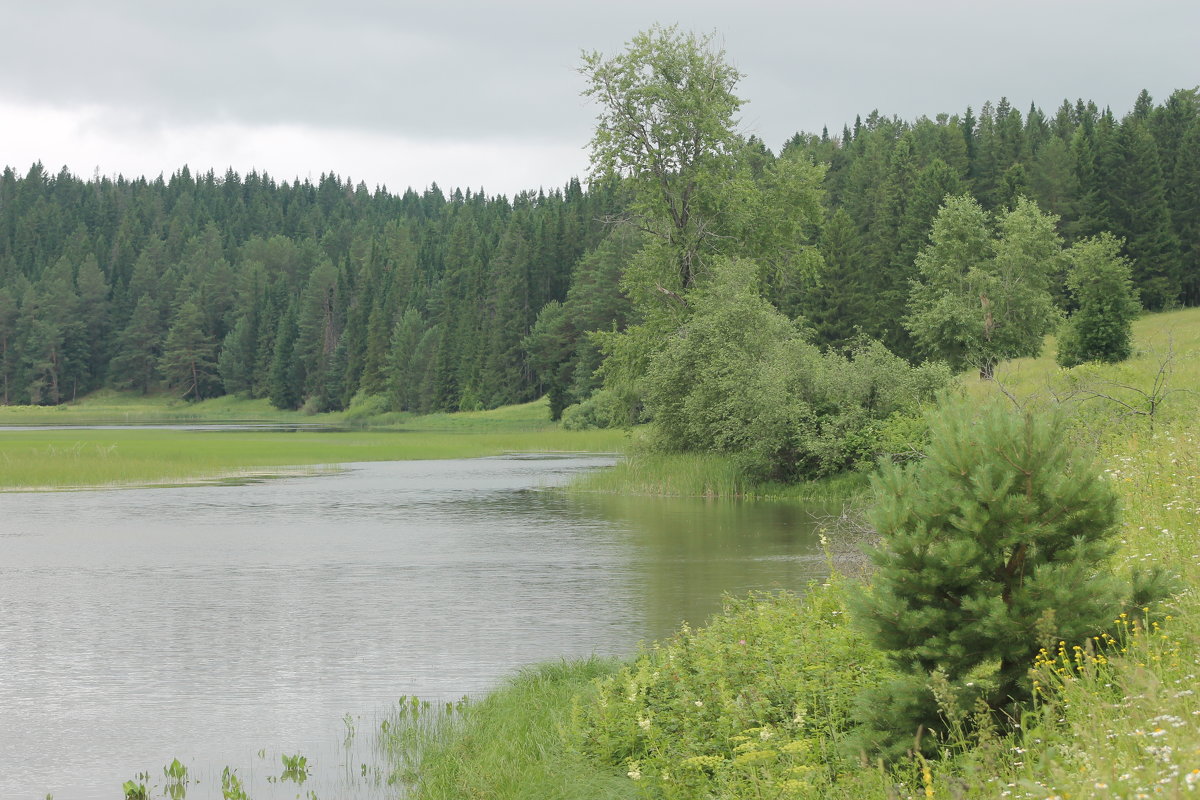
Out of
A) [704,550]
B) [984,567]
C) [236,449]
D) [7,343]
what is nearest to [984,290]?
[236,449]

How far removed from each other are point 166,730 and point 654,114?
3944 centimetres

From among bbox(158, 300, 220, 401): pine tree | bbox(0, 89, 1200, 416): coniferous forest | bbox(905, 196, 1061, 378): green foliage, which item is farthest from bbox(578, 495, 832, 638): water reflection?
bbox(158, 300, 220, 401): pine tree

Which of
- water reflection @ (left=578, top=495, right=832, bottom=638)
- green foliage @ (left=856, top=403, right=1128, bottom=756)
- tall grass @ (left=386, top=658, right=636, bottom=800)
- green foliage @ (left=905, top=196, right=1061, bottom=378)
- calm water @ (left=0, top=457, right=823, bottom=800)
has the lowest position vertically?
water reflection @ (left=578, top=495, right=832, bottom=638)

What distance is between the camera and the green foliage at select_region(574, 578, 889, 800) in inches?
335

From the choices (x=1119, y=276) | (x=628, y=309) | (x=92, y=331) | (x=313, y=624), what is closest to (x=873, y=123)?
(x=628, y=309)

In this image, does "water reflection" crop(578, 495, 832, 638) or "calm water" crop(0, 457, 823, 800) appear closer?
"calm water" crop(0, 457, 823, 800)

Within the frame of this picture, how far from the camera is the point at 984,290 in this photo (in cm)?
7056

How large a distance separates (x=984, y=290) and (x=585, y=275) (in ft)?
146

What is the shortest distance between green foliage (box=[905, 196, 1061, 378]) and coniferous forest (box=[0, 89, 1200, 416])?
20.6 ft

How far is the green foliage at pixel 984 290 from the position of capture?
69.6 meters

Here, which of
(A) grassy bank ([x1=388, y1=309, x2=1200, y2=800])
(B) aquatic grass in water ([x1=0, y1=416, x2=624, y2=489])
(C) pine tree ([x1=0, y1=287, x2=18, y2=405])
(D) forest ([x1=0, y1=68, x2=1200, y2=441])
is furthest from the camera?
(C) pine tree ([x1=0, y1=287, x2=18, y2=405])

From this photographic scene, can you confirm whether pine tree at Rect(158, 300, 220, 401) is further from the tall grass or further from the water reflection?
the tall grass

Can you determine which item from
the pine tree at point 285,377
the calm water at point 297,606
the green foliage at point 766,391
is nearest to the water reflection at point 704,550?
the calm water at point 297,606

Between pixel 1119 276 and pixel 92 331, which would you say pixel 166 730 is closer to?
pixel 1119 276
